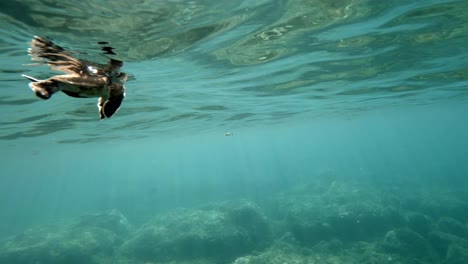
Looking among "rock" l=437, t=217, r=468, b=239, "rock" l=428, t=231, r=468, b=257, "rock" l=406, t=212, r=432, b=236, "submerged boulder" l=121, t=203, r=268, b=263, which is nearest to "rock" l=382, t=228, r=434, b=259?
"rock" l=428, t=231, r=468, b=257

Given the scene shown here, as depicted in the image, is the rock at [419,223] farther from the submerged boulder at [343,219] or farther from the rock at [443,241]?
the rock at [443,241]

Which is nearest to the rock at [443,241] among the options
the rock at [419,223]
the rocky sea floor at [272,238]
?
the rocky sea floor at [272,238]

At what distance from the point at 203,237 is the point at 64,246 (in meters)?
11.7

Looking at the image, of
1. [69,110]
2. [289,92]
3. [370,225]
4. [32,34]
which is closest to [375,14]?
[32,34]

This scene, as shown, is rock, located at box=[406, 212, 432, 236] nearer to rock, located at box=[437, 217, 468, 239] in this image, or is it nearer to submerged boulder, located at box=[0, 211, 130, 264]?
rock, located at box=[437, 217, 468, 239]

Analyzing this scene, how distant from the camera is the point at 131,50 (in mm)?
10570

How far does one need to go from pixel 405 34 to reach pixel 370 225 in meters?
20.0

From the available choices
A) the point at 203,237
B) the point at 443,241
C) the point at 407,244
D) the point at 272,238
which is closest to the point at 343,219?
the point at 407,244

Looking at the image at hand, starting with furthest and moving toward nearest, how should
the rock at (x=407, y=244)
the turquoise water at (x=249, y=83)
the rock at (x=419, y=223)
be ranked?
the rock at (x=419, y=223) < the rock at (x=407, y=244) < the turquoise water at (x=249, y=83)

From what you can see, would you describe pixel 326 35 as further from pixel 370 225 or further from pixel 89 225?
pixel 89 225

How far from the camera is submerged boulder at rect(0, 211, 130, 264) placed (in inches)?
974

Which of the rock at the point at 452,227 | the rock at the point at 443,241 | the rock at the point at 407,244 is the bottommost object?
the rock at the point at 452,227

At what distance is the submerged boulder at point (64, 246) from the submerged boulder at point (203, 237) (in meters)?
2.25

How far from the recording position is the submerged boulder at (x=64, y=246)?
24734 millimetres
